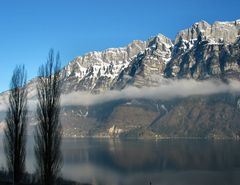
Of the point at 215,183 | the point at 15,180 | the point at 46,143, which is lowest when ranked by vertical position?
the point at 215,183

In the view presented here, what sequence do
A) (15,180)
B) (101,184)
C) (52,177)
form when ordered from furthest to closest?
(101,184)
(15,180)
(52,177)

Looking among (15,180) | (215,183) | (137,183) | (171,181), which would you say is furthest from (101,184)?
(15,180)

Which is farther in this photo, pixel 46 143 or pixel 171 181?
pixel 171 181

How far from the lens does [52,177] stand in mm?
48875

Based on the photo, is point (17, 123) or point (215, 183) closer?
point (17, 123)

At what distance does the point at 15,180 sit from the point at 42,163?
11.6 metres

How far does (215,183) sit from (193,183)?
751 centimetres

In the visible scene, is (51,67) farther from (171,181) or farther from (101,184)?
(171,181)

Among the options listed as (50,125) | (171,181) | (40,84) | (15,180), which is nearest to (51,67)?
(40,84)

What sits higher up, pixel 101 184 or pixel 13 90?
pixel 13 90

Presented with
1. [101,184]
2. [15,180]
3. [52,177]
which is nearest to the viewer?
[52,177]

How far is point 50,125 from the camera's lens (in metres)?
49.6

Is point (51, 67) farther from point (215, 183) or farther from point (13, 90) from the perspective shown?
point (215, 183)

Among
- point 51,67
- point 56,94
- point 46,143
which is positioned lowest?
point 46,143
